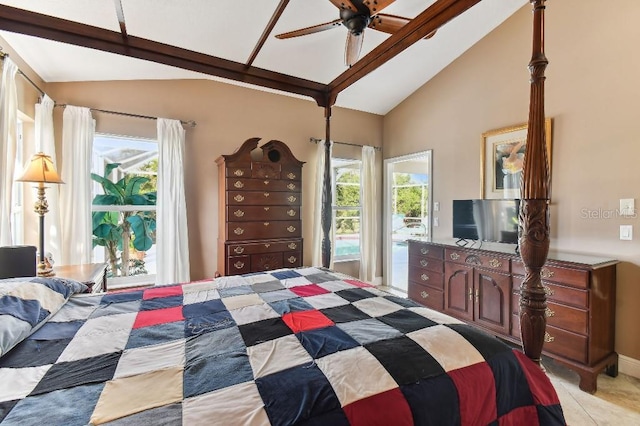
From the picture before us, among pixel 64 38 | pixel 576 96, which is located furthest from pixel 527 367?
pixel 64 38

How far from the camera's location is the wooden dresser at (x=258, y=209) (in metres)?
3.34

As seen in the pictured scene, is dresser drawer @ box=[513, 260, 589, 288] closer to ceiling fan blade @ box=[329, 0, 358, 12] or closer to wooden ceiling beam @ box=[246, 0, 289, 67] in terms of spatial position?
ceiling fan blade @ box=[329, 0, 358, 12]

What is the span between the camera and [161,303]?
1546mm

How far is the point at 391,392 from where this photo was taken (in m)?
0.86

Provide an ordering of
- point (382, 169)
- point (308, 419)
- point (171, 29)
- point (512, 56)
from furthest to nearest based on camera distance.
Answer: point (382, 169) → point (512, 56) → point (171, 29) → point (308, 419)

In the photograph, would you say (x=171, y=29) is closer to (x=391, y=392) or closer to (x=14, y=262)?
(x=14, y=262)

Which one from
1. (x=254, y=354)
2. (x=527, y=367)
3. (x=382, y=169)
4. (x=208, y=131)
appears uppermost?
(x=208, y=131)

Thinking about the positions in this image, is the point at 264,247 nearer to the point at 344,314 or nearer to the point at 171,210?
the point at 171,210

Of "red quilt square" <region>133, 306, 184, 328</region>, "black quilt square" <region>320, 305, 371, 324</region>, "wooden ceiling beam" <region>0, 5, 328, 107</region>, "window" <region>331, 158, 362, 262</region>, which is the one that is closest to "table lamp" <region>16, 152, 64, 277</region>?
"wooden ceiling beam" <region>0, 5, 328, 107</region>

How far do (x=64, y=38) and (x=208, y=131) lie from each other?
185 centimetres

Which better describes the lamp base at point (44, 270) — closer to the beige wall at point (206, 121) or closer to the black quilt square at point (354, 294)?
the beige wall at point (206, 121)

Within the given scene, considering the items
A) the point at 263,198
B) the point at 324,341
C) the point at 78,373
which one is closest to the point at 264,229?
the point at 263,198

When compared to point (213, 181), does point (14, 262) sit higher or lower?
lower

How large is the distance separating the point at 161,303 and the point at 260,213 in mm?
1995
